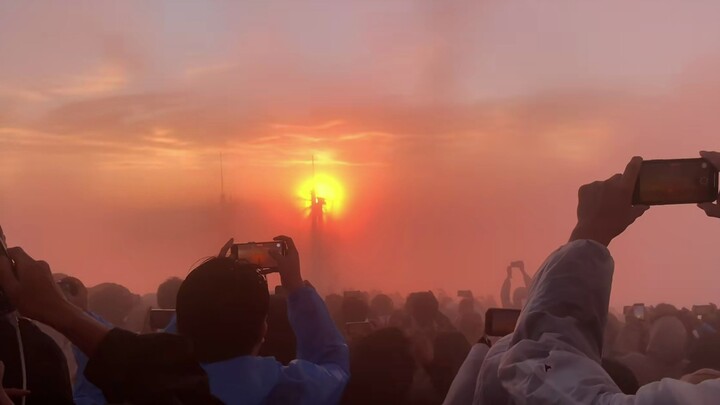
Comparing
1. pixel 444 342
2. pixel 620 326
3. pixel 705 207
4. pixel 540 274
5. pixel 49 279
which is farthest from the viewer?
pixel 620 326

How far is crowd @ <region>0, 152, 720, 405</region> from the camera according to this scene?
4.14 feet

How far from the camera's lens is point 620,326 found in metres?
6.43

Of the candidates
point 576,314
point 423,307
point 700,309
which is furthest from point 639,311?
point 576,314

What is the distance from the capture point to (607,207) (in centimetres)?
139

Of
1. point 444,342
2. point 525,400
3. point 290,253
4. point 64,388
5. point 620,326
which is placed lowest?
point 620,326

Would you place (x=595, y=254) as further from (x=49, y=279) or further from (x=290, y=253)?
(x=290, y=253)

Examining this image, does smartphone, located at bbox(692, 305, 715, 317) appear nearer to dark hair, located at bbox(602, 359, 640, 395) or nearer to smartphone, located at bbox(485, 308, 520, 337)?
dark hair, located at bbox(602, 359, 640, 395)

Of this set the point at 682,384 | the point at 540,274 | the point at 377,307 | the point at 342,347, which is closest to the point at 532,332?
the point at 540,274

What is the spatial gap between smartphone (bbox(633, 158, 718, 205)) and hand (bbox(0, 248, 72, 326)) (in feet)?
3.95

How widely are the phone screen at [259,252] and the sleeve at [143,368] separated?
4.07 ft

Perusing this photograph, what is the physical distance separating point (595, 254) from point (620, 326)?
5543 millimetres

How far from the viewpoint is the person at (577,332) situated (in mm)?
1152

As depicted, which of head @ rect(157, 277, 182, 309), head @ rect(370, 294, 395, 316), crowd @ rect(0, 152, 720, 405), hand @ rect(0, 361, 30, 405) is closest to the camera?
crowd @ rect(0, 152, 720, 405)

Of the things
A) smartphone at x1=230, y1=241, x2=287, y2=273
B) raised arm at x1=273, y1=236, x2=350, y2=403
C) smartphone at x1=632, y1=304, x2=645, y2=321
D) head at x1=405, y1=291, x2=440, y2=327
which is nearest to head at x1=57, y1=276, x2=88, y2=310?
smartphone at x1=230, y1=241, x2=287, y2=273
